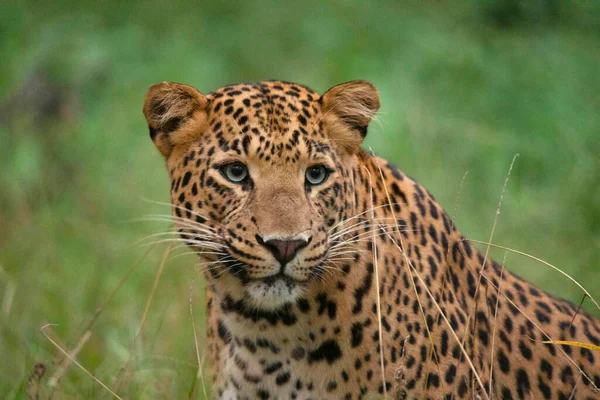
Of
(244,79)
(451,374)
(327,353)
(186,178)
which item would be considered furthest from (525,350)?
(244,79)

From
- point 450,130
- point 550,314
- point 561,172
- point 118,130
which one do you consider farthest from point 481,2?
point 550,314

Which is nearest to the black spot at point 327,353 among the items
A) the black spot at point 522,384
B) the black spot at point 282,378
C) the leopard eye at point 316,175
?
the black spot at point 282,378

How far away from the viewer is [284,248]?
16.1ft

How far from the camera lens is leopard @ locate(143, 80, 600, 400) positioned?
509 centimetres

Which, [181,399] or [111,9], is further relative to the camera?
[111,9]

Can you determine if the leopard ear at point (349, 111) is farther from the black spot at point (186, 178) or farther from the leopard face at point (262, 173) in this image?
the black spot at point (186, 178)

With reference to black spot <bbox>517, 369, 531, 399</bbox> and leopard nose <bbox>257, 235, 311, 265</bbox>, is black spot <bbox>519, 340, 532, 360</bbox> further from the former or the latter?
leopard nose <bbox>257, 235, 311, 265</bbox>

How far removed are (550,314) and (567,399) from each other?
503 millimetres

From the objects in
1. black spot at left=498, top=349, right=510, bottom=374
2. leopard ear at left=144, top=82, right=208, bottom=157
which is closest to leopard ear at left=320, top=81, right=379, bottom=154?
leopard ear at left=144, top=82, right=208, bottom=157

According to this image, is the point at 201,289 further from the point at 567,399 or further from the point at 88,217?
the point at 567,399

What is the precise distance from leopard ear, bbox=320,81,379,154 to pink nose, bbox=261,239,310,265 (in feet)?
2.65

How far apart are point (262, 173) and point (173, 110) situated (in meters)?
0.65

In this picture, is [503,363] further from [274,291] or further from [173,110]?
[173,110]

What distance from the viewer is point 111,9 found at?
49.6ft
